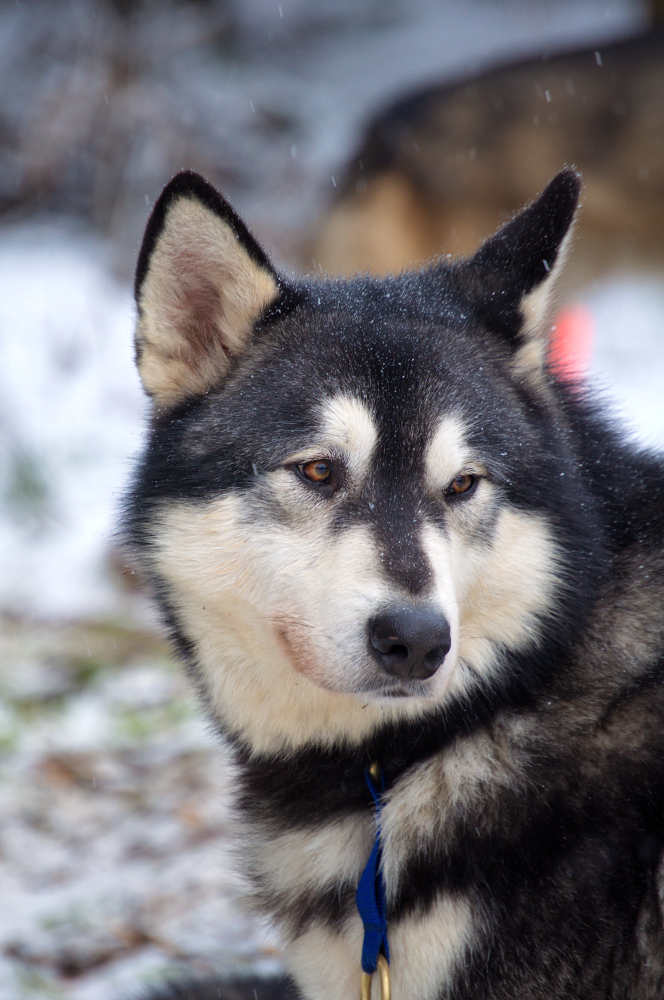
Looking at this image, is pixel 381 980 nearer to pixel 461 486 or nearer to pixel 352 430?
pixel 461 486

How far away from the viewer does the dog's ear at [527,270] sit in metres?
2.36

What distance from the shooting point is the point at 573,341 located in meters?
7.32

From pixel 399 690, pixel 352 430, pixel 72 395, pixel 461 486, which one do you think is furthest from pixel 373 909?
pixel 72 395

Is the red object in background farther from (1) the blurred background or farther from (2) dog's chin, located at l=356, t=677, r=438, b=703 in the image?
(2) dog's chin, located at l=356, t=677, r=438, b=703

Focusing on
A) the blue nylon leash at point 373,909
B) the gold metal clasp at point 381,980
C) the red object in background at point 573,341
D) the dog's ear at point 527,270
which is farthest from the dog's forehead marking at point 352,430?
the gold metal clasp at point 381,980

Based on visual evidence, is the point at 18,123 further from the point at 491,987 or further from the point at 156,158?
the point at 491,987

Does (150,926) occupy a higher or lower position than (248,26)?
lower

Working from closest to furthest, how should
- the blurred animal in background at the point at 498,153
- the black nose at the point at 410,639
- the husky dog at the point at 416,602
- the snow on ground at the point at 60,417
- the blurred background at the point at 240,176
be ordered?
1. the black nose at the point at 410,639
2. the husky dog at the point at 416,602
3. the snow on ground at the point at 60,417
4. the blurred background at the point at 240,176
5. the blurred animal in background at the point at 498,153

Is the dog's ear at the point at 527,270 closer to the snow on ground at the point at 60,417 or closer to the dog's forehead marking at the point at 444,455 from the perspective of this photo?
the dog's forehead marking at the point at 444,455

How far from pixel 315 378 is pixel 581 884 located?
4.33 ft

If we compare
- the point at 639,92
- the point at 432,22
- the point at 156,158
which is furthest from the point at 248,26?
the point at 639,92

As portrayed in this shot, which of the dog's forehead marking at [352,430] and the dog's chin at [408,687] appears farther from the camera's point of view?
the dog's forehead marking at [352,430]

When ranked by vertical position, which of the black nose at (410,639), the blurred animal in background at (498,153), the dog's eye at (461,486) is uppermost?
the blurred animal in background at (498,153)

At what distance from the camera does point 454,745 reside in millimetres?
2266
